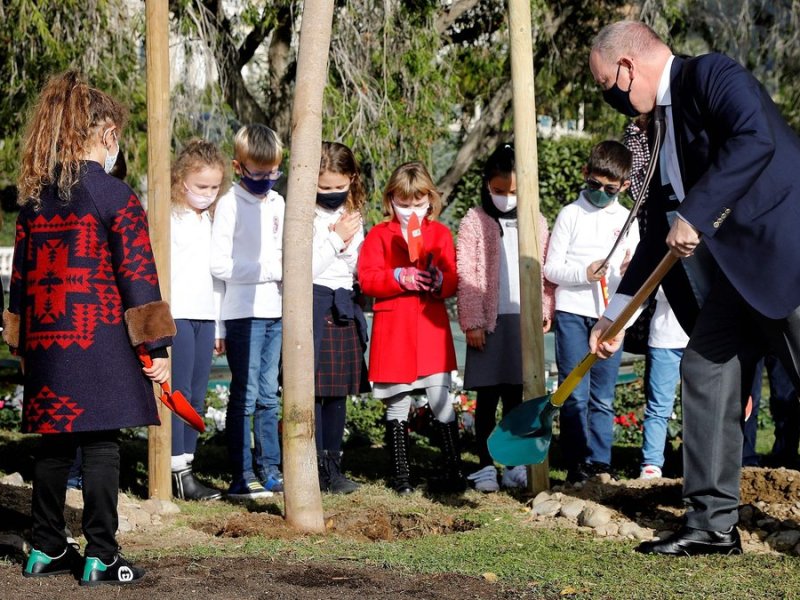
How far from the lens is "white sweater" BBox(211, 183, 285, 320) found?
250 inches

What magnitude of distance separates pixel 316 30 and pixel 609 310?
1.72 meters

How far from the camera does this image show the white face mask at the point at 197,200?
20.8 ft

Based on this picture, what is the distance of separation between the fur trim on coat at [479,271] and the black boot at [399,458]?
0.66 metres

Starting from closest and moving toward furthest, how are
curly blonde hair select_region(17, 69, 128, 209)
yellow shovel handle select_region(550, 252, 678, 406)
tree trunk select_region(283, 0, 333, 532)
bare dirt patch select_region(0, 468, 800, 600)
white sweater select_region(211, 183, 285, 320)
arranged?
bare dirt patch select_region(0, 468, 800, 600), curly blonde hair select_region(17, 69, 128, 209), yellow shovel handle select_region(550, 252, 678, 406), tree trunk select_region(283, 0, 333, 532), white sweater select_region(211, 183, 285, 320)

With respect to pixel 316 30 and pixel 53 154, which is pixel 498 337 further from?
pixel 53 154

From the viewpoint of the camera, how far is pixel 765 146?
4.28 metres

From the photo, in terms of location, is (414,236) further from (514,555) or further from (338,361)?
(514,555)

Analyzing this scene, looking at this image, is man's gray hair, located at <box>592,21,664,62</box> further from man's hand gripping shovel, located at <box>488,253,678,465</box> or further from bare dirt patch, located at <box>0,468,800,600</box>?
bare dirt patch, located at <box>0,468,800,600</box>

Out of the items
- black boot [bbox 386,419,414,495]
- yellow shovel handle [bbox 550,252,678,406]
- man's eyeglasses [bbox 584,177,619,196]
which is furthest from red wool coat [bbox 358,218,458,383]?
yellow shovel handle [bbox 550,252,678,406]

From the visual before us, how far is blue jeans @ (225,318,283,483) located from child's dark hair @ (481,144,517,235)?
135cm

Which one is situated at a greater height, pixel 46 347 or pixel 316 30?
pixel 316 30

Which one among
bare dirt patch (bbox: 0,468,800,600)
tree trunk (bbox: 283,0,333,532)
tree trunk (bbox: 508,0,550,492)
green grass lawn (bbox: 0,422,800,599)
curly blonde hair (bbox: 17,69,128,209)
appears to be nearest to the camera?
bare dirt patch (bbox: 0,468,800,600)

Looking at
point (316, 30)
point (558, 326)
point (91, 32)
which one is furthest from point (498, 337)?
point (91, 32)

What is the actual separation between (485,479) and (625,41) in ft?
8.85
